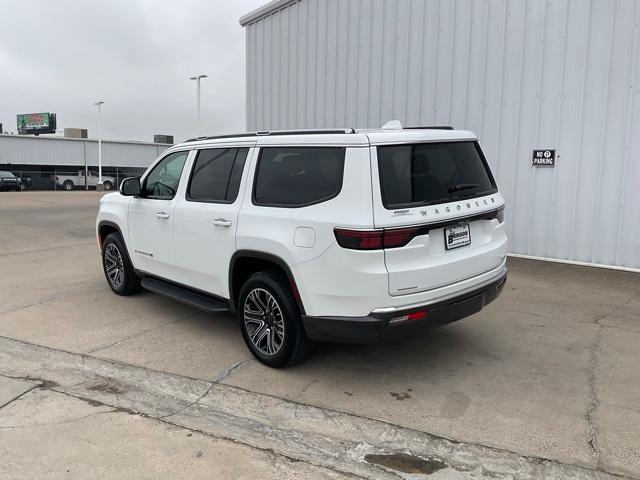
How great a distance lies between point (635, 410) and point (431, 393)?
4.46 ft

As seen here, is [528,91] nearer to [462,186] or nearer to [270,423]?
[462,186]

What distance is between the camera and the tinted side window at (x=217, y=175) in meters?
4.62

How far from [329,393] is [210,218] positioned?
5.89 feet

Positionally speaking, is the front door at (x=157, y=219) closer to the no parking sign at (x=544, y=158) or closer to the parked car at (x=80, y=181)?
the no parking sign at (x=544, y=158)

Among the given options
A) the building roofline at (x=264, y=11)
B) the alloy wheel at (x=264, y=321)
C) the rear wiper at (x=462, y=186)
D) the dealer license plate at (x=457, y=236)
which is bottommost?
the alloy wheel at (x=264, y=321)

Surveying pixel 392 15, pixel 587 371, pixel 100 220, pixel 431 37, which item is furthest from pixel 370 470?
pixel 392 15

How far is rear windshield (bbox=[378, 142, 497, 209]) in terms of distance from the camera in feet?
12.1

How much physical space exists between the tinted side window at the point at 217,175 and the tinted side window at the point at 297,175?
0.29 meters

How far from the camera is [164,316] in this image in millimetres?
5863

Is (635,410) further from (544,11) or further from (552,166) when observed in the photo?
(544,11)

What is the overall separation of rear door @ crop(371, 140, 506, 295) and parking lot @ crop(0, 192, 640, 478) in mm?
905

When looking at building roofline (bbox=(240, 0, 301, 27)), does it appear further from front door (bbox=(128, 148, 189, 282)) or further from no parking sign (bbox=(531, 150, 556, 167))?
front door (bbox=(128, 148, 189, 282))

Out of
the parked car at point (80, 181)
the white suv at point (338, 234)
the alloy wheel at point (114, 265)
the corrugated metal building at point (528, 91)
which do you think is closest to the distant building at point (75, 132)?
the parked car at point (80, 181)

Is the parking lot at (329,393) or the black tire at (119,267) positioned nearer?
the parking lot at (329,393)
